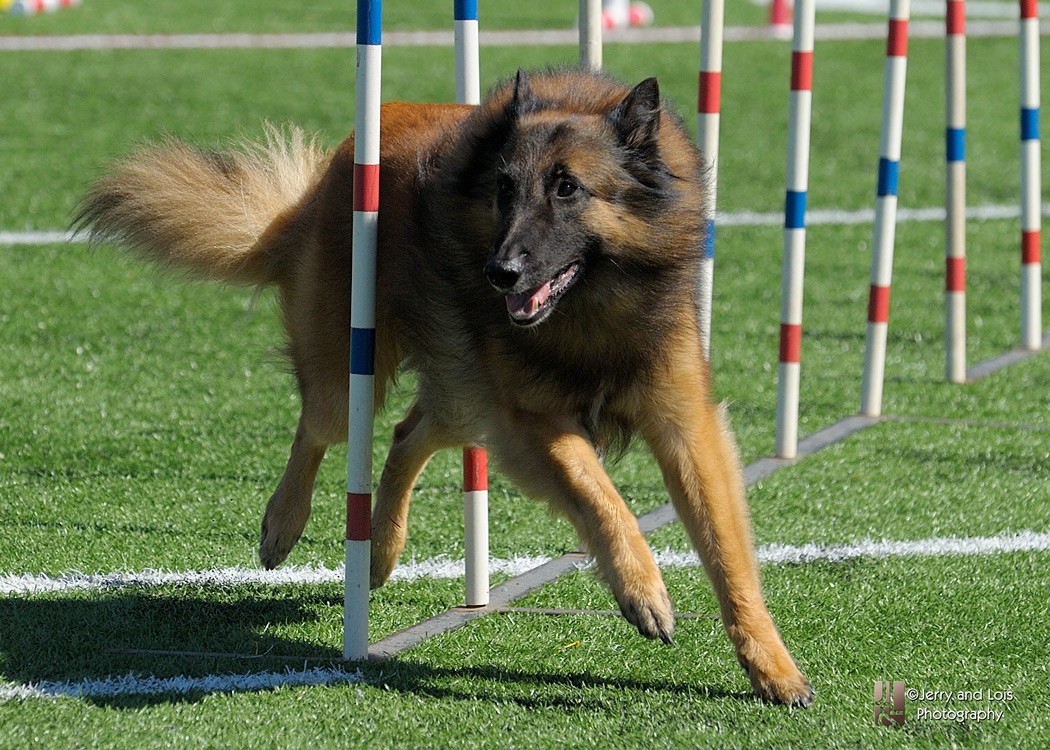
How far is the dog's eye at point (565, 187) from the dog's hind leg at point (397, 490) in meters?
1.20

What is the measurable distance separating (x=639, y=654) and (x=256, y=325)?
4.75 m

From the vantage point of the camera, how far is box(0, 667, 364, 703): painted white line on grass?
3.78 meters

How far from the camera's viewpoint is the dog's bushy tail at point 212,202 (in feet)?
17.0

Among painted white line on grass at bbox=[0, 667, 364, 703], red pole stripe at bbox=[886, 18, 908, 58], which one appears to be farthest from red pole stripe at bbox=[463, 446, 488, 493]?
red pole stripe at bbox=[886, 18, 908, 58]

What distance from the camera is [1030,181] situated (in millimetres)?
7742

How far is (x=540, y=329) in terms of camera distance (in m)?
4.07

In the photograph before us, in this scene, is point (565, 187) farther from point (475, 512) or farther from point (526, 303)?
point (475, 512)

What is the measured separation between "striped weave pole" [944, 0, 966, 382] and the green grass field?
0.23m

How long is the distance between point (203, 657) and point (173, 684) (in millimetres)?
240

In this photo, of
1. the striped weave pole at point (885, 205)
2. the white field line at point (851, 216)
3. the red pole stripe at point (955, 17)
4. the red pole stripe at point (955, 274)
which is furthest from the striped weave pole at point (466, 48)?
the white field line at point (851, 216)

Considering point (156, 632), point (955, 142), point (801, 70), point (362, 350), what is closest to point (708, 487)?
point (362, 350)

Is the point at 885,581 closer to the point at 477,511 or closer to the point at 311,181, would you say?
the point at 477,511

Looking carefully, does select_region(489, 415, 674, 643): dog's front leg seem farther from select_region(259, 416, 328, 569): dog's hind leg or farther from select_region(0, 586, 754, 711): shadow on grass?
select_region(259, 416, 328, 569): dog's hind leg

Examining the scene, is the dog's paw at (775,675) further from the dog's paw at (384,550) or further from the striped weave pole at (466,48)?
the striped weave pole at (466,48)
